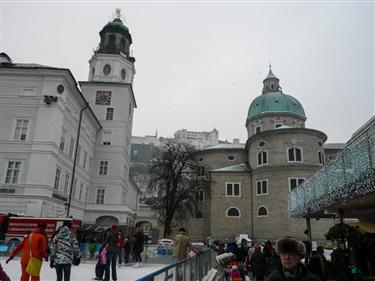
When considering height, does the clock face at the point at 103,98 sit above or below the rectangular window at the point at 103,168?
above

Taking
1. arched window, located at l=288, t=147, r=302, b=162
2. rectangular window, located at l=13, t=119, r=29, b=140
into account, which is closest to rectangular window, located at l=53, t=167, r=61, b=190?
rectangular window, located at l=13, t=119, r=29, b=140

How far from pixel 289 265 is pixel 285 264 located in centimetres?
4

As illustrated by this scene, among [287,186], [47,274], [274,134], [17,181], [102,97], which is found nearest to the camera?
[47,274]

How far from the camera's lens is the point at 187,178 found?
43.3 m

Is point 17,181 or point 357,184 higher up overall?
point 17,181

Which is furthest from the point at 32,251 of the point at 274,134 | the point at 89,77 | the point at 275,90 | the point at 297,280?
the point at 275,90

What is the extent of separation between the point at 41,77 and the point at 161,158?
18765 mm

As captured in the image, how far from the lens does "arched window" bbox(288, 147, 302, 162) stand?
1587 inches

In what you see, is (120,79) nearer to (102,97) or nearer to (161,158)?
(102,97)

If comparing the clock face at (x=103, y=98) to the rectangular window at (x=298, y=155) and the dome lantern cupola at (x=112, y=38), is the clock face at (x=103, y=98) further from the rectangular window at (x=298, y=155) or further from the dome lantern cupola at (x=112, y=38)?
the rectangular window at (x=298, y=155)

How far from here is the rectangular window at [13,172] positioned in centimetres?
2241

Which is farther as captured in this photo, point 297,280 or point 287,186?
point 287,186

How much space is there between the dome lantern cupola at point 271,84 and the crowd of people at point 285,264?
48029 millimetres

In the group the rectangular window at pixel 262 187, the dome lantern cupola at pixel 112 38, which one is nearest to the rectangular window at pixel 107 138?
the dome lantern cupola at pixel 112 38
